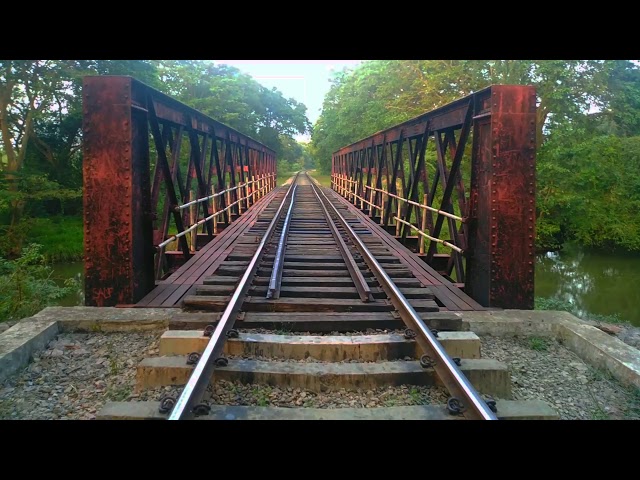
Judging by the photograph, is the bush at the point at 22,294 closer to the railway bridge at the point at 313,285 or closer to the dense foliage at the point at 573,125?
the railway bridge at the point at 313,285

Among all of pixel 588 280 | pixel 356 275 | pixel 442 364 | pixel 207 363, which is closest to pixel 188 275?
pixel 356 275

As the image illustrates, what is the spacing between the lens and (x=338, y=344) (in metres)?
3.56

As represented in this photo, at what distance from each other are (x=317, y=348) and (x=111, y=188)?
2.59 m

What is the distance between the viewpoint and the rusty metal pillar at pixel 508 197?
4.66 m

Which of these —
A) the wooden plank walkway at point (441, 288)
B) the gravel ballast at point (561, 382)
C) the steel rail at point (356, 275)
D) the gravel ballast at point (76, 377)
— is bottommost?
the gravel ballast at point (76, 377)

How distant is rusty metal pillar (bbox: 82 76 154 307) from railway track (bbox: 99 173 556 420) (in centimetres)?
79

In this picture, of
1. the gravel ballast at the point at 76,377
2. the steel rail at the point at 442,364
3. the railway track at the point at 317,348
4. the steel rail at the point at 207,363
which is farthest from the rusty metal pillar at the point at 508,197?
the gravel ballast at the point at 76,377

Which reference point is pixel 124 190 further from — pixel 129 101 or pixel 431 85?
pixel 431 85

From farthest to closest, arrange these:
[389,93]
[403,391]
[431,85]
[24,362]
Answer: [389,93] → [431,85] → [24,362] → [403,391]

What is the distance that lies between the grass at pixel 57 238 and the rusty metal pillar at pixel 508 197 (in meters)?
17.3

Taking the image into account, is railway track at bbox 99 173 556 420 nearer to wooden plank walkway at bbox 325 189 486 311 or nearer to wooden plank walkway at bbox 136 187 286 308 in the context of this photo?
wooden plank walkway at bbox 325 189 486 311

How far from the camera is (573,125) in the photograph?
17.3m
